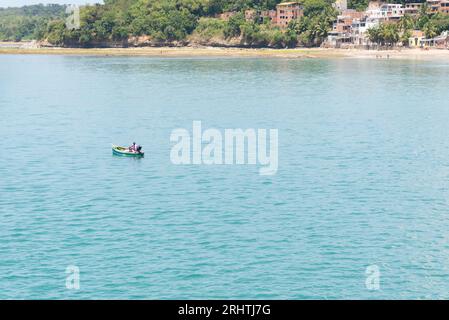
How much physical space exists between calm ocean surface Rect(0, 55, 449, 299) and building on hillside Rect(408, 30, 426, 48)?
336 ft

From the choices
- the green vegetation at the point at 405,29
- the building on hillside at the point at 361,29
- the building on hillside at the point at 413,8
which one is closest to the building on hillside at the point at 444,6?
the building on hillside at the point at 413,8

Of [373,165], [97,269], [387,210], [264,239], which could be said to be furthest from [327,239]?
[373,165]

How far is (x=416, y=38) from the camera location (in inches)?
7018

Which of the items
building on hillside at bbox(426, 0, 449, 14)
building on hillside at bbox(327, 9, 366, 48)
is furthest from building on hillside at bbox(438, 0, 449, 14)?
building on hillside at bbox(327, 9, 366, 48)

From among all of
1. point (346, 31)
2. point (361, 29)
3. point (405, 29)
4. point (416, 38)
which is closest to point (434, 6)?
→ point (405, 29)

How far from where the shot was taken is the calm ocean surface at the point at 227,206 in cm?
2780

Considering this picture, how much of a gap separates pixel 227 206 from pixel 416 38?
494 ft

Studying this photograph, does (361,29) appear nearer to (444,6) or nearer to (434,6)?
(434,6)

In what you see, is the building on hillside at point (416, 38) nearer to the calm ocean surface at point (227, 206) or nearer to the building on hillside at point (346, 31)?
the building on hillside at point (346, 31)

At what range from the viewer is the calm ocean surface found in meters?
27.8

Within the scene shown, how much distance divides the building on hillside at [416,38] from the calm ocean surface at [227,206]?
336ft

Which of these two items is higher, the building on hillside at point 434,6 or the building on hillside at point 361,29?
the building on hillside at point 434,6
